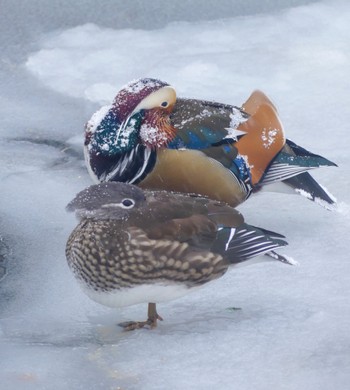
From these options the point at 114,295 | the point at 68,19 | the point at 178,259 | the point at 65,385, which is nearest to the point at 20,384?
the point at 65,385

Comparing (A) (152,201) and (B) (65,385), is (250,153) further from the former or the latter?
(B) (65,385)

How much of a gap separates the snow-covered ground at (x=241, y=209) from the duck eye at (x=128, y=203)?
1.24ft

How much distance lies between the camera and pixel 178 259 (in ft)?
10.7

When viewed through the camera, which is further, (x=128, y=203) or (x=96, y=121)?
(x=96, y=121)

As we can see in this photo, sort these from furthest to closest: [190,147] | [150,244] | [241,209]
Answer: [241,209] → [190,147] → [150,244]

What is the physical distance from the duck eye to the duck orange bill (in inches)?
31.2

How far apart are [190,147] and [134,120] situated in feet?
0.81

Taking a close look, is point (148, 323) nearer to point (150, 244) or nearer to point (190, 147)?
point (150, 244)

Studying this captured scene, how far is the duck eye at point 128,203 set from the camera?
10.8 ft

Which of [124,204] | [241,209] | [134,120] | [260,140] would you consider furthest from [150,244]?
[241,209]

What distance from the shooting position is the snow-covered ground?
9.96 ft

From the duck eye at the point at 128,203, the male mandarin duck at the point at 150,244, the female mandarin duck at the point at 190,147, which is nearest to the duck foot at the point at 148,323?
the male mandarin duck at the point at 150,244

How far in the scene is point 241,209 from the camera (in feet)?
14.0

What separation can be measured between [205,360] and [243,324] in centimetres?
26
